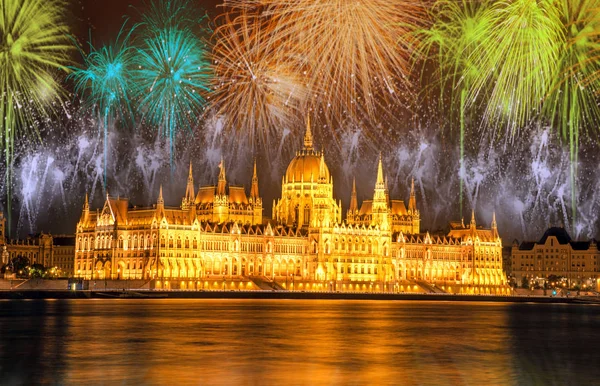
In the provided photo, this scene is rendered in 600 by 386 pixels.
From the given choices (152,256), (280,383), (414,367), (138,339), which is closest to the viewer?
(280,383)

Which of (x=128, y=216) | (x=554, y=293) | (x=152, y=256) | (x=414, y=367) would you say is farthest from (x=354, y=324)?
(x=554, y=293)

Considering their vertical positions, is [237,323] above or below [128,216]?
below

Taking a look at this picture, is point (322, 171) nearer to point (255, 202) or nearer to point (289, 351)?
point (255, 202)

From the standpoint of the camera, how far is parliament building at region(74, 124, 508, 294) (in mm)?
170500

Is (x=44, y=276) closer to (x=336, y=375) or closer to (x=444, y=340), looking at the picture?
(x=444, y=340)

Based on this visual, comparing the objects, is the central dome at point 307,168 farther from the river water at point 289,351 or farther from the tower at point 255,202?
the river water at point 289,351

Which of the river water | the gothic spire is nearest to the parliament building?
the gothic spire

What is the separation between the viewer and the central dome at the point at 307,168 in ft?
642

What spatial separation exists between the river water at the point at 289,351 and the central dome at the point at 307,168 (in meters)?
104

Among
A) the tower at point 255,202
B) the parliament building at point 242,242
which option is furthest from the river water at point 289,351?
the tower at point 255,202

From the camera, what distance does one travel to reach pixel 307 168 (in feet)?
644

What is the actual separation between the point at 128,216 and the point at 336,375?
133764 mm

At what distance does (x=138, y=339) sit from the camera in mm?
65250

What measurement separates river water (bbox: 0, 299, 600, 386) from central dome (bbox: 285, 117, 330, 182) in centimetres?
10388
